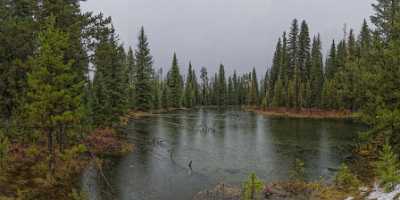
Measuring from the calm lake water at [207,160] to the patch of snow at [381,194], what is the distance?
5.92 m

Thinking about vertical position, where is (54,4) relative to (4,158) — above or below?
above

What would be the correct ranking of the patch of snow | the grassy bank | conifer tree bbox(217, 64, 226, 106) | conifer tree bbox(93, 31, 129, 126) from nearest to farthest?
the patch of snow
the grassy bank
conifer tree bbox(93, 31, 129, 126)
conifer tree bbox(217, 64, 226, 106)

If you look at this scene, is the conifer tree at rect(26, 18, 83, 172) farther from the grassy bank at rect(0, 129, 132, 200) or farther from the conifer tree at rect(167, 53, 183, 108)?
the conifer tree at rect(167, 53, 183, 108)

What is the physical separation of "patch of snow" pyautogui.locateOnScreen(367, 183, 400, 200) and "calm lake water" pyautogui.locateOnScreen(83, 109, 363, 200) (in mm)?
5916

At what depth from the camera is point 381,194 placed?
1053 centimetres

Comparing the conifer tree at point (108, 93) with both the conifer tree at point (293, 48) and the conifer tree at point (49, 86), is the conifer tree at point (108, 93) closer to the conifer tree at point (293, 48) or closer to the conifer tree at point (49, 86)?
the conifer tree at point (49, 86)

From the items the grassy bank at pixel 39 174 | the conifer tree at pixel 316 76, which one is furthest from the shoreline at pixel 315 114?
the grassy bank at pixel 39 174

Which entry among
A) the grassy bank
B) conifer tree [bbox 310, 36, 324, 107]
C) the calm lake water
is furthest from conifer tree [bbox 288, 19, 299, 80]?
the grassy bank

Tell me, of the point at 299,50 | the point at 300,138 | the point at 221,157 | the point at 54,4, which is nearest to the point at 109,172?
the point at 221,157

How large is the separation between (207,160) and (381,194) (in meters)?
12.3

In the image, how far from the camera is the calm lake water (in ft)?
50.8

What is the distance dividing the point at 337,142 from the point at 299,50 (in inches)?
1844

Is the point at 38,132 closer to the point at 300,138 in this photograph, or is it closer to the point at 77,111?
the point at 77,111

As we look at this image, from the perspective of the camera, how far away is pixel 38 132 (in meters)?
17.1
